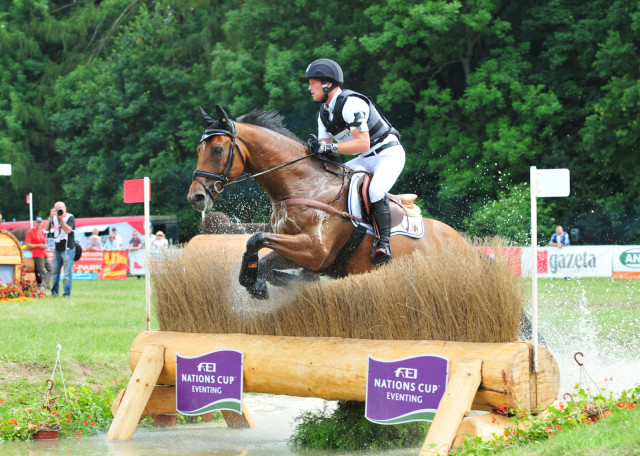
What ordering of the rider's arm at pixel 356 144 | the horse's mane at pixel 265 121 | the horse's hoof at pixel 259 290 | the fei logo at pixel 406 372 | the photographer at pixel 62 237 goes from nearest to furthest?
the fei logo at pixel 406 372 → the horse's hoof at pixel 259 290 → the rider's arm at pixel 356 144 → the horse's mane at pixel 265 121 → the photographer at pixel 62 237

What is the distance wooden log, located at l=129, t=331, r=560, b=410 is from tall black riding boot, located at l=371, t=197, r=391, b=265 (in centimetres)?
82

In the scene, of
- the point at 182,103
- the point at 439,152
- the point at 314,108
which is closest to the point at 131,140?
the point at 182,103

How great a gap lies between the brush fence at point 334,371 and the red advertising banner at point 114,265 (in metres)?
15.6

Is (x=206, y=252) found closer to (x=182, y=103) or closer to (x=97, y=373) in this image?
(x=97, y=373)

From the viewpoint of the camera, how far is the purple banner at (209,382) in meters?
6.09

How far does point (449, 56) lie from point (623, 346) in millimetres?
18028

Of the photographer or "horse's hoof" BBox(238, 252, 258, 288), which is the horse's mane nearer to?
"horse's hoof" BBox(238, 252, 258, 288)

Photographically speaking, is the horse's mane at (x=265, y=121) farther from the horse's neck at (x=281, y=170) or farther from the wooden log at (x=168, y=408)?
the wooden log at (x=168, y=408)

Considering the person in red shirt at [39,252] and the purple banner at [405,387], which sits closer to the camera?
the purple banner at [405,387]

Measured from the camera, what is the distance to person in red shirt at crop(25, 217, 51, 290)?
50.9 ft

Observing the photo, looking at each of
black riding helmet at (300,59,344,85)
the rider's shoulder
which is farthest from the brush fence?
black riding helmet at (300,59,344,85)

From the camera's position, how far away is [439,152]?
2516cm

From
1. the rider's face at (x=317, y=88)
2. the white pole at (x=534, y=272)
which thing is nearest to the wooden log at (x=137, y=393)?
the rider's face at (x=317, y=88)

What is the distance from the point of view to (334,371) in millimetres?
5574
